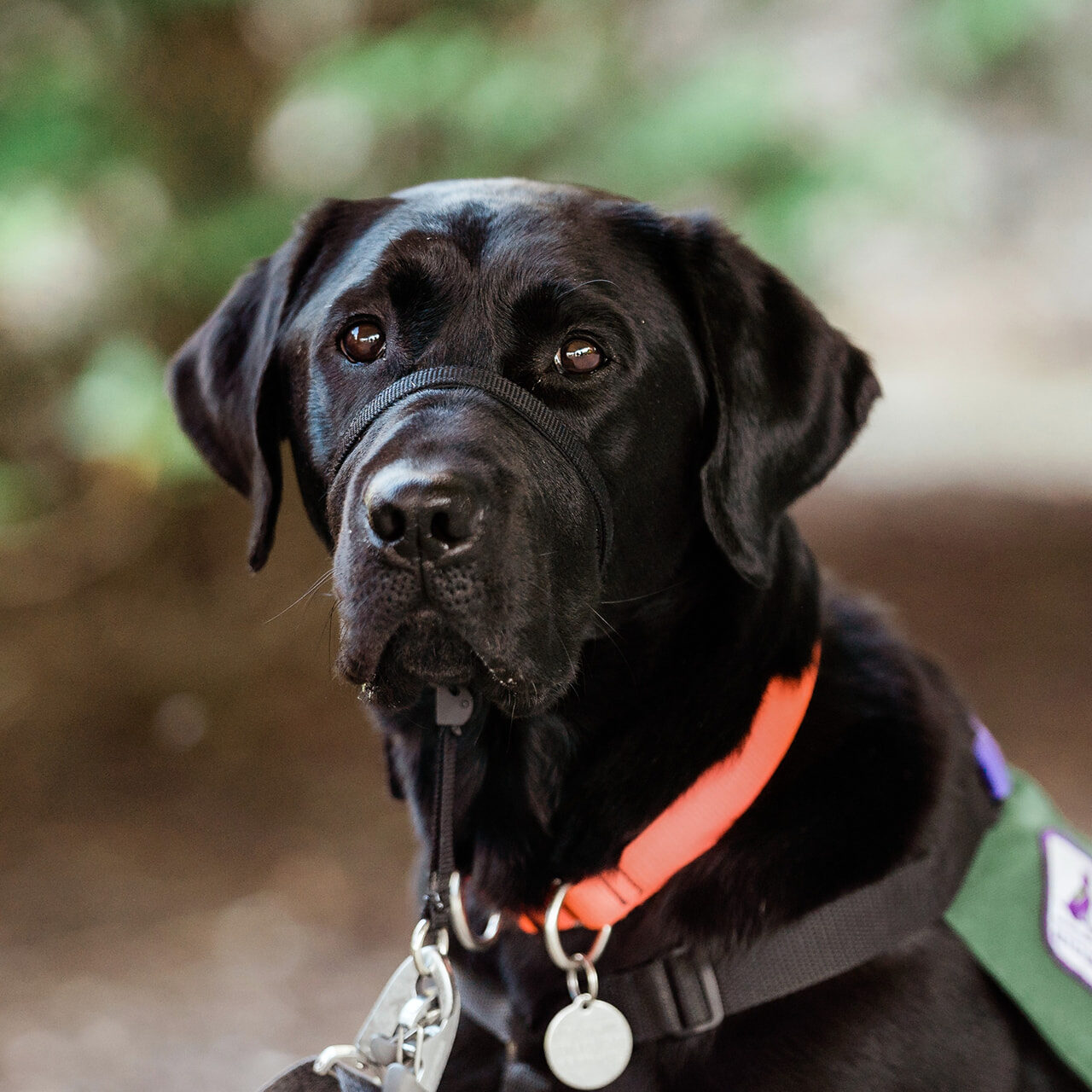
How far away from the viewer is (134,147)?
11.4ft

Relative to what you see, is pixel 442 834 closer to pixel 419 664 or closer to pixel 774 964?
pixel 419 664

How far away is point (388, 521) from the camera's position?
1.42 metres

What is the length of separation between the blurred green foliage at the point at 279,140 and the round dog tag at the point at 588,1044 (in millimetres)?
2356

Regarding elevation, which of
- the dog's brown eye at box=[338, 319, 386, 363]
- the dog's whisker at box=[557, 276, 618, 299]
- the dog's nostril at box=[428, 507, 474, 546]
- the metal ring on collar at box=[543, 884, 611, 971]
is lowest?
the metal ring on collar at box=[543, 884, 611, 971]

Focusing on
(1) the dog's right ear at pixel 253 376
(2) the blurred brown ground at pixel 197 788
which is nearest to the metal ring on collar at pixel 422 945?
(1) the dog's right ear at pixel 253 376

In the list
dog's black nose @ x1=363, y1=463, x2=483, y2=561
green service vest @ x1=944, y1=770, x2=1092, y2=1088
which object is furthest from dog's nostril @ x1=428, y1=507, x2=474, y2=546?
green service vest @ x1=944, y1=770, x2=1092, y2=1088

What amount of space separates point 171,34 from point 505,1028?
325cm

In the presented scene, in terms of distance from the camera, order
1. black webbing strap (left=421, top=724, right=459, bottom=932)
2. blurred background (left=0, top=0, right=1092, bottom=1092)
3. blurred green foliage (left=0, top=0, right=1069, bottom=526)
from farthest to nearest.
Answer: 1. blurred green foliage (left=0, top=0, right=1069, bottom=526)
2. blurred background (left=0, top=0, right=1092, bottom=1092)
3. black webbing strap (left=421, top=724, right=459, bottom=932)

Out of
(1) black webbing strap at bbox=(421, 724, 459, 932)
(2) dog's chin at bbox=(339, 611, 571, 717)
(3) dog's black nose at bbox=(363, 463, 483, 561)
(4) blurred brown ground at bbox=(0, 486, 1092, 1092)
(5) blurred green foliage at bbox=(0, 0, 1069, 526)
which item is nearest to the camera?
(3) dog's black nose at bbox=(363, 463, 483, 561)

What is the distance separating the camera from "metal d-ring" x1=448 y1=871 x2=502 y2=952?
66.4 inches

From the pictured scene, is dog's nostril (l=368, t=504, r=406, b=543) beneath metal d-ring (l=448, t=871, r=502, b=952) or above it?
above

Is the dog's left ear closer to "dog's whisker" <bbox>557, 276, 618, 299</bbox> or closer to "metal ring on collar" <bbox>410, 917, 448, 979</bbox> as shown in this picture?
"dog's whisker" <bbox>557, 276, 618, 299</bbox>

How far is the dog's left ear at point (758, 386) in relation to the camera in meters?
1.70

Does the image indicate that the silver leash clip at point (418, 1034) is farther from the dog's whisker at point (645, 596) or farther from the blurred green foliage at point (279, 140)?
the blurred green foliage at point (279, 140)
